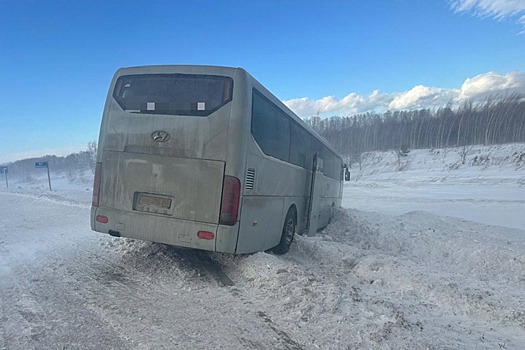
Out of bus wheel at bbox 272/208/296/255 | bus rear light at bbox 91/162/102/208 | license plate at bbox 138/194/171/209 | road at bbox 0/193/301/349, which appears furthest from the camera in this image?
bus wheel at bbox 272/208/296/255

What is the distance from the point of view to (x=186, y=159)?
16.6 ft

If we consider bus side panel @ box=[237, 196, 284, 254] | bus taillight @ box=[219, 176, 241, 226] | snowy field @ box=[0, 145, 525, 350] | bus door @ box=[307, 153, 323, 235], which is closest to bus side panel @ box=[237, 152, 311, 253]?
bus side panel @ box=[237, 196, 284, 254]

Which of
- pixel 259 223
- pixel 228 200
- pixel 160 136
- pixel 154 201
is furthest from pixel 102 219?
pixel 259 223

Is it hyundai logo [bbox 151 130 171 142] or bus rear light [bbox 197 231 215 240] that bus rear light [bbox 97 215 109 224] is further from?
bus rear light [bbox 197 231 215 240]

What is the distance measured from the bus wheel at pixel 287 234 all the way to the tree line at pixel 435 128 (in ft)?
232

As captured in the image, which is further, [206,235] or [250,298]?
[206,235]

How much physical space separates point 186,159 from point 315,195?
4941mm

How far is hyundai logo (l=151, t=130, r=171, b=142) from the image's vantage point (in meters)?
5.15

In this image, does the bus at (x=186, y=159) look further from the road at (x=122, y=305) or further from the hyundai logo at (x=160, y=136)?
the road at (x=122, y=305)

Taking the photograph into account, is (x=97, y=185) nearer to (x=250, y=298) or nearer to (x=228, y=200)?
(x=228, y=200)

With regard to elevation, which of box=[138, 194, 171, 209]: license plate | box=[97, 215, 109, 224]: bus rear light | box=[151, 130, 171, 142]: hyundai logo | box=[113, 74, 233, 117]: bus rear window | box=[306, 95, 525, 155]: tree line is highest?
box=[306, 95, 525, 155]: tree line

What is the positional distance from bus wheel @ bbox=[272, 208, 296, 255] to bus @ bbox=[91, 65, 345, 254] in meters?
1.05

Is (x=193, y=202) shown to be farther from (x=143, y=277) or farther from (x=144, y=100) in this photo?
(x=144, y=100)

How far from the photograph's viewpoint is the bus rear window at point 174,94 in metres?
5.14
